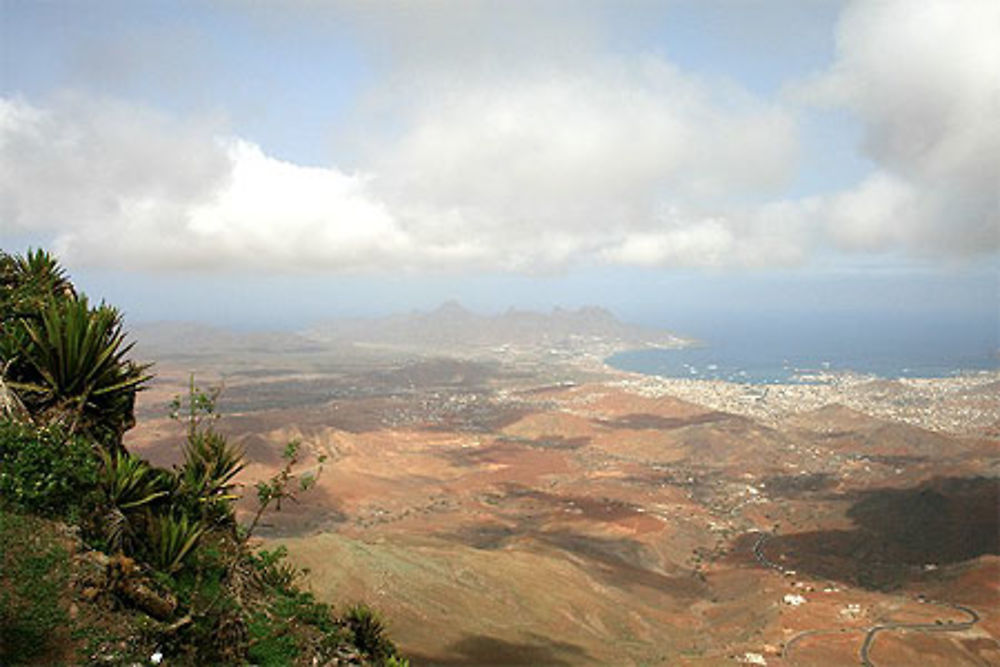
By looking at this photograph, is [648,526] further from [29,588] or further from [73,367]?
[29,588]

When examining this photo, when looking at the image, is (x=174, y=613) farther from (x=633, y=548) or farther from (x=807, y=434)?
(x=807, y=434)

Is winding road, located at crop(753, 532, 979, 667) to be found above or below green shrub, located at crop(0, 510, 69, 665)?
below

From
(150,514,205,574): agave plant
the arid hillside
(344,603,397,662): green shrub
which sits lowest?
the arid hillside

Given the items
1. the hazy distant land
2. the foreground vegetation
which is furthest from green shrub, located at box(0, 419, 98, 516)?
the hazy distant land

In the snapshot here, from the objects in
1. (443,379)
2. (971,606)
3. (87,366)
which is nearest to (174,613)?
(87,366)

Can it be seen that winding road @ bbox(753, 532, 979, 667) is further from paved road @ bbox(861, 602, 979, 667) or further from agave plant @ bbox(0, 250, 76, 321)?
agave plant @ bbox(0, 250, 76, 321)
